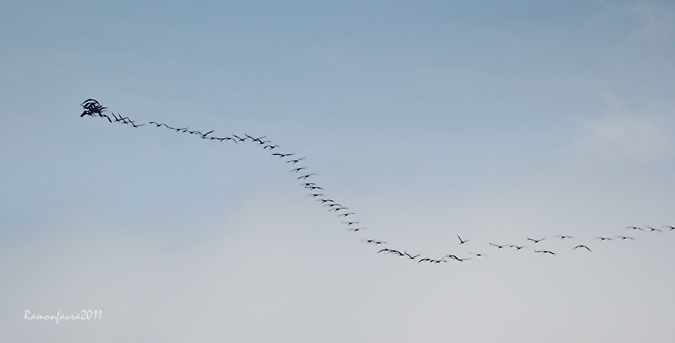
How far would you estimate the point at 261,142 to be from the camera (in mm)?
71250

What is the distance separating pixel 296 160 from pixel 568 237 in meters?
32.4

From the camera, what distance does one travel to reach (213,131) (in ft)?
224

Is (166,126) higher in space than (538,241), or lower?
higher

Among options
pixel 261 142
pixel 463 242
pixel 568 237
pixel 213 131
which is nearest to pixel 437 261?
pixel 463 242

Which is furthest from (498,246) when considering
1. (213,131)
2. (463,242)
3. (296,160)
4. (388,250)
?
(213,131)

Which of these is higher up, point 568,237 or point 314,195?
point 314,195

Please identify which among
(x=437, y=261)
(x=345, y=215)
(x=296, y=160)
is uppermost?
(x=296, y=160)

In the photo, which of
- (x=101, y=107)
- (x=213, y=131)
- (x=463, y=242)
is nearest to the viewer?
(x=101, y=107)

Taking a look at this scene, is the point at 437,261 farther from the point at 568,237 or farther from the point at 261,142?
the point at 261,142

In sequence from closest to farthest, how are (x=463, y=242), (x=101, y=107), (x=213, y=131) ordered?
(x=101, y=107) → (x=213, y=131) → (x=463, y=242)

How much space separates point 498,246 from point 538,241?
5.19 m

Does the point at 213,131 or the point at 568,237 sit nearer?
the point at 213,131

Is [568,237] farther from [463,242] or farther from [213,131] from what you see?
[213,131]

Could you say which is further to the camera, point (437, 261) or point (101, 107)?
point (437, 261)
